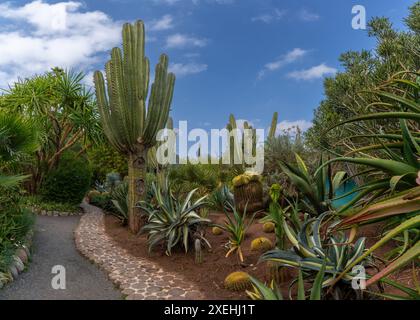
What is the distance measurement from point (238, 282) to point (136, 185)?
178 inches

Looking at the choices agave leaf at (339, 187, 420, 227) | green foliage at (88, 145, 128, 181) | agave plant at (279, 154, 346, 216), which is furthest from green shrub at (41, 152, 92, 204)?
agave leaf at (339, 187, 420, 227)

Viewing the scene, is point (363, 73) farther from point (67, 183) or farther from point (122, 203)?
point (67, 183)

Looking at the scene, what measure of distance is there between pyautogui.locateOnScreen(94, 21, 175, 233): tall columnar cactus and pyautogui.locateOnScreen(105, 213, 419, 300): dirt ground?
5.10 ft

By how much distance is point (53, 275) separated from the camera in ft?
18.8

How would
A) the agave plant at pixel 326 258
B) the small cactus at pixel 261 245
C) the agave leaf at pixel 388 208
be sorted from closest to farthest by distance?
1. the agave leaf at pixel 388 208
2. the agave plant at pixel 326 258
3. the small cactus at pixel 261 245

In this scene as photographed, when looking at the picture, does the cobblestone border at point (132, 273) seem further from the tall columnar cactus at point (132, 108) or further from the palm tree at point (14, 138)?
the palm tree at point (14, 138)

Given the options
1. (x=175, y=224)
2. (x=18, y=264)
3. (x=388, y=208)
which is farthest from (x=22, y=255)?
(x=388, y=208)

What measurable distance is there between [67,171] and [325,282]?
33.3ft

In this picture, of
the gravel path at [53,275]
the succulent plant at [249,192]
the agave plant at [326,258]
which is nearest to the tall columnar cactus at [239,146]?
the succulent plant at [249,192]

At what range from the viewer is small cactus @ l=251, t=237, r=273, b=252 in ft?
18.7

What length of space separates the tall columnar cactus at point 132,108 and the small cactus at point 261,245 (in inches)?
141

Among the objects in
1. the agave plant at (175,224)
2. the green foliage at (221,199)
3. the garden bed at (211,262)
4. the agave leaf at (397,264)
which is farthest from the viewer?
the green foliage at (221,199)

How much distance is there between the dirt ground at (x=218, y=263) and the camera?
456cm

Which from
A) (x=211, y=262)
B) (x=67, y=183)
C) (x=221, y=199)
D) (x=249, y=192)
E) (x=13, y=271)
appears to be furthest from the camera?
(x=67, y=183)
